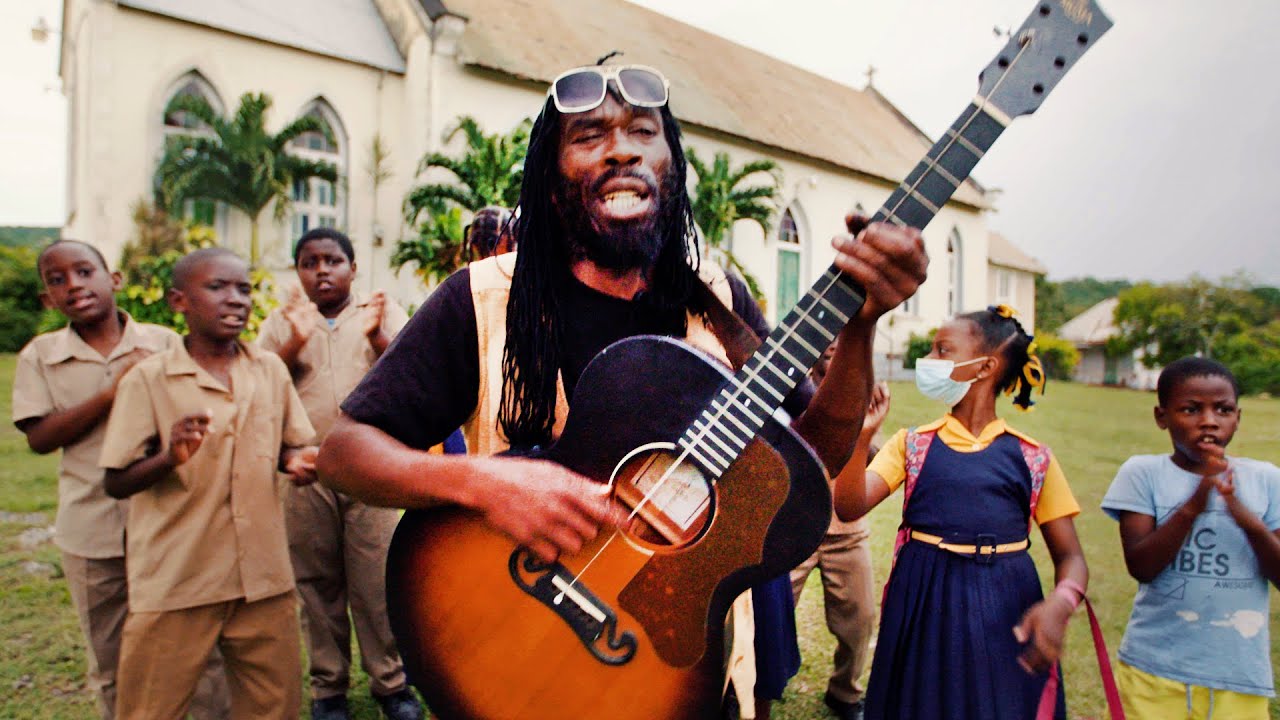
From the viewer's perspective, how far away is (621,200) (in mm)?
1645

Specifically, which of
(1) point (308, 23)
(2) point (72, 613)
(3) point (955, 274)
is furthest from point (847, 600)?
(3) point (955, 274)

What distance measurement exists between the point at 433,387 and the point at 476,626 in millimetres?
497

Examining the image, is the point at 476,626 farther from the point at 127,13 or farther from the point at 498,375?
the point at 127,13

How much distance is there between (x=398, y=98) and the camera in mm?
15992

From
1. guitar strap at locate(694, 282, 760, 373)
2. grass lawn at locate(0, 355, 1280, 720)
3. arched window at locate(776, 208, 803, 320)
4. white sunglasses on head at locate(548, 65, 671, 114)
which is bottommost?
grass lawn at locate(0, 355, 1280, 720)

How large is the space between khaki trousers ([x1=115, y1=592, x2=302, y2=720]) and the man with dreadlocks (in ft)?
6.20

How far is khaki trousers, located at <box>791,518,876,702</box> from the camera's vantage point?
4035mm

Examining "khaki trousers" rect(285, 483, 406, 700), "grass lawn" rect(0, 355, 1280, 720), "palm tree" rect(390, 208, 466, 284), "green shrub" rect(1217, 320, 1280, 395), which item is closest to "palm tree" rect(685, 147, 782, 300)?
"palm tree" rect(390, 208, 466, 284)

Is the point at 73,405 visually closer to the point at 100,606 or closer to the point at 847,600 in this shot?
the point at 100,606

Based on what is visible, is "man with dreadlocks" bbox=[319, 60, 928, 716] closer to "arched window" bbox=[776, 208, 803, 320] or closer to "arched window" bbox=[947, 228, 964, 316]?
"arched window" bbox=[776, 208, 803, 320]

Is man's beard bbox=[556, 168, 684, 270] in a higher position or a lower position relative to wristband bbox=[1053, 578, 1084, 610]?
higher

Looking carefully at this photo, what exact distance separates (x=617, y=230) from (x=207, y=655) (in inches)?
101

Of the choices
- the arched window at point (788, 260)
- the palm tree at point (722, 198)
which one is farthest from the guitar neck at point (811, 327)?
the arched window at point (788, 260)

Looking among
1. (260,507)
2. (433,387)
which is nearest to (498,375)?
(433,387)
